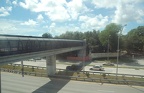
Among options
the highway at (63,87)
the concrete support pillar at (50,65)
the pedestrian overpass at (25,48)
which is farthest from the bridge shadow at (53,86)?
the pedestrian overpass at (25,48)

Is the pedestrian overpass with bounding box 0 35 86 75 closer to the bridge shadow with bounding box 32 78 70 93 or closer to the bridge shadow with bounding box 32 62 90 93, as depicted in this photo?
the bridge shadow with bounding box 32 62 90 93

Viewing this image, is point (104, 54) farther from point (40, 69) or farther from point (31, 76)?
point (31, 76)

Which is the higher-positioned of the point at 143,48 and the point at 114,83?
the point at 143,48

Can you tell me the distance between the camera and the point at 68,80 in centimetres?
3291

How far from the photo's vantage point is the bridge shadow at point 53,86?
26.2 meters

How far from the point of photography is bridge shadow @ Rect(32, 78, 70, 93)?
26186 millimetres

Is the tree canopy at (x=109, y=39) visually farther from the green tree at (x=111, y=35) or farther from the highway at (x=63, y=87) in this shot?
the highway at (x=63, y=87)

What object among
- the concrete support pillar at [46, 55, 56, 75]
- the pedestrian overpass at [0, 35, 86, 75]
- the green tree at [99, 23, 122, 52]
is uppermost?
the green tree at [99, 23, 122, 52]

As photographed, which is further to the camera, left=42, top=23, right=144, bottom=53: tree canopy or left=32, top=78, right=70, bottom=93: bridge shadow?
left=42, top=23, right=144, bottom=53: tree canopy

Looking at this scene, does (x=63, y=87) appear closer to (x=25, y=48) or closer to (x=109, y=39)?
(x=25, y=48)

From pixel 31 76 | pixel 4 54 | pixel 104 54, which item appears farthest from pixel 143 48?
pixel 4 54

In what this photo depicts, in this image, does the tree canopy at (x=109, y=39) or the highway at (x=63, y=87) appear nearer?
the highway at (x=63, y=87)

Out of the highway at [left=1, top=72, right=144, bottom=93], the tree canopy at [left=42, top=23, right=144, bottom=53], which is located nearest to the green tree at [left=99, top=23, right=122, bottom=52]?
the tree canopy at [left=42, top=23, right=144, bottom=53]

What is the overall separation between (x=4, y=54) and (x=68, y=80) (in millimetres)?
15289
